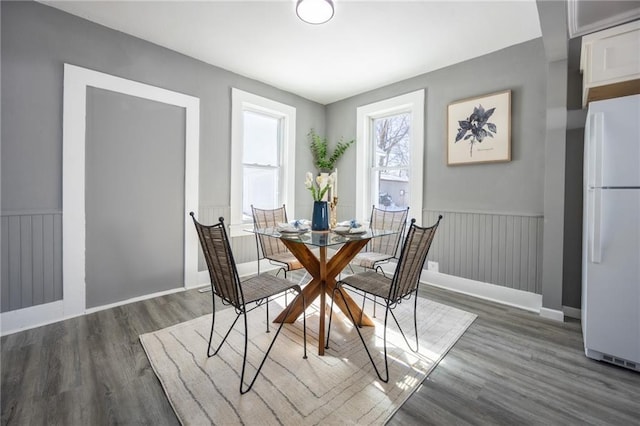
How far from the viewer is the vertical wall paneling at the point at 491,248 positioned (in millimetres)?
2770

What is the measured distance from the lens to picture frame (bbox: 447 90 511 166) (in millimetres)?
2920

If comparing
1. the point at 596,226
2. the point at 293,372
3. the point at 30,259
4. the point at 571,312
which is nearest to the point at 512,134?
the point at 596,226

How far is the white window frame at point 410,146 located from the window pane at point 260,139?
130 cm

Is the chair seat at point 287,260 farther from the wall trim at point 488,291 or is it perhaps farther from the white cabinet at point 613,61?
the white cabinet at point 613,61

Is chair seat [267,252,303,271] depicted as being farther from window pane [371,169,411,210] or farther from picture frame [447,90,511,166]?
picture frame [447,90,511,166]

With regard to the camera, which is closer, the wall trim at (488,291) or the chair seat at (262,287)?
the chair seat at (262,287)

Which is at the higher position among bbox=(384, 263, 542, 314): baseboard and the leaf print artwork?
the leaf print artwork

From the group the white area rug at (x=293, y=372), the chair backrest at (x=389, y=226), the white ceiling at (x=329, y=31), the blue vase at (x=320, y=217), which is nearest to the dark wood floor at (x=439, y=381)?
the white area rug at (x=293, y=372)

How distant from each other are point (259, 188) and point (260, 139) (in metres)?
0.71

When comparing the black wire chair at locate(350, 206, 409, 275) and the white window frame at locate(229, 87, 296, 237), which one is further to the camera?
the white window frame at locate(229, 87, 296, 237)

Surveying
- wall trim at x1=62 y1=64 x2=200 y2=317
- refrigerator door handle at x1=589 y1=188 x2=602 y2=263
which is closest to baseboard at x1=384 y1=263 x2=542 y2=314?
refrigerator door handle at x1=589 y1=188 x2=602 y2=263

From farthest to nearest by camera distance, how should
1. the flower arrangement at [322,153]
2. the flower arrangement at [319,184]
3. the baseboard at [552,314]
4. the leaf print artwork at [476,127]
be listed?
the flower arrangement at [322,153] < the leaf print artwork at [476,127] < the baseboard at [552,314] < the flower arrangement at [319,184]

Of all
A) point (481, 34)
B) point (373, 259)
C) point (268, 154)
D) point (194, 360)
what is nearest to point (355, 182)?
point (268, 154)

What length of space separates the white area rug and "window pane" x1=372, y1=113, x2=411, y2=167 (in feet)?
7.58
